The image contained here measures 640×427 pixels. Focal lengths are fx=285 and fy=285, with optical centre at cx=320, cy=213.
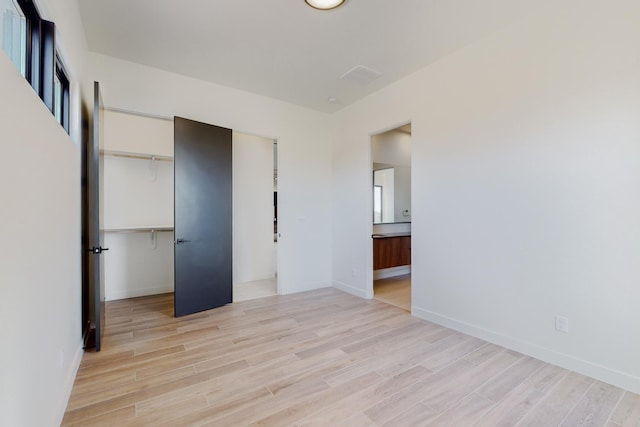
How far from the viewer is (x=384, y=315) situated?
348 centimetres

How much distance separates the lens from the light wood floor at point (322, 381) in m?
1.75

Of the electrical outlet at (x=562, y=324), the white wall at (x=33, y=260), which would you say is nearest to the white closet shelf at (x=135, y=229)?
the white wall at (x=33, y=260)

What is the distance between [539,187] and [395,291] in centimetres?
268

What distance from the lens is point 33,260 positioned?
4.41 feet

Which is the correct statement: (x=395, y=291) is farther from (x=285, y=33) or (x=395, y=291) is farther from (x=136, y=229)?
(x=136, y=229)

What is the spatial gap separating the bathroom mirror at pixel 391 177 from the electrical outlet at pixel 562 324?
320 cm

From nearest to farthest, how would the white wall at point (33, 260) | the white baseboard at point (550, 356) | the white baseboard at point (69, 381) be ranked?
the white wall at point (33, 260) → the white baseboard at point (69, 381) → the white baseboard at point (550, 356)

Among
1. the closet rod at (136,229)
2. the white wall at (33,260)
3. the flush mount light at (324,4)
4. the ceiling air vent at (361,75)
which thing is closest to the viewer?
the white wall at (33,260)

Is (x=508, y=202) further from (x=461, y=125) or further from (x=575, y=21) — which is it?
(x=575, y=21)

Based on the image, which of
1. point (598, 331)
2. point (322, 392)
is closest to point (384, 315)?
point (322, 392)

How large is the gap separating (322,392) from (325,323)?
1.25m

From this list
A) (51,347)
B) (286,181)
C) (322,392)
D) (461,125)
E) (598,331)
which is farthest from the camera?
(286,181)

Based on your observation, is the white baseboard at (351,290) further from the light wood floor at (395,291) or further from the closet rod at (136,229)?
the closet rod at (136,229)

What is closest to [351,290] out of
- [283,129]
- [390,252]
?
[390,252]
